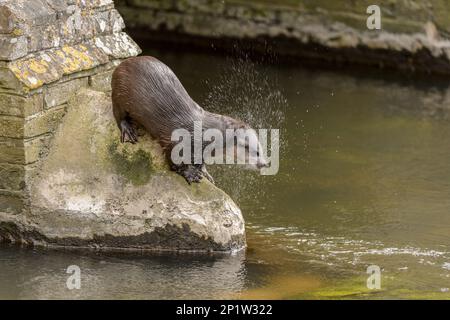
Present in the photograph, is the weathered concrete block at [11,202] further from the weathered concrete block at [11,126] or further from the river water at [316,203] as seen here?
the weathered concrete block at [11,126]

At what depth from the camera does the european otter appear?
7.43 meters

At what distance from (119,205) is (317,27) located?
7.00 meters

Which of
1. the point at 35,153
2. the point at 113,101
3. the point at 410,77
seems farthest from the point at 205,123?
the point at 410,77

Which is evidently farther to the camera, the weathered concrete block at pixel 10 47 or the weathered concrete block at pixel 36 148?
the weathered concrete block at pixel 36 148

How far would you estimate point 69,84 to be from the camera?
26.0ft

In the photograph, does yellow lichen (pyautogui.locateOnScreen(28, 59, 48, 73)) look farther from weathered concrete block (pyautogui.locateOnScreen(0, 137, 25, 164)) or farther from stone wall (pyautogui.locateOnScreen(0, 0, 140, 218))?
weathered concrete block (pyautogui.locateOnScreen(0, 137, 25, 164))

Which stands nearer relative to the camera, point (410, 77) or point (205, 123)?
point (205, 123)

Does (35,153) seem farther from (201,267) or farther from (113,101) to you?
(201,267)

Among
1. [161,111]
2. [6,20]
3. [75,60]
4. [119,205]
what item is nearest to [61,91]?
[75,60]

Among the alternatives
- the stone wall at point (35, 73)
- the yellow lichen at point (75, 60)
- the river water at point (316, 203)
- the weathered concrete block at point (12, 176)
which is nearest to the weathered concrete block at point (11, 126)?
the stone wall at point (35, 73)

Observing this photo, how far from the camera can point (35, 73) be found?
24.8 feet

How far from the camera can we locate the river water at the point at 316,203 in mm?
7016

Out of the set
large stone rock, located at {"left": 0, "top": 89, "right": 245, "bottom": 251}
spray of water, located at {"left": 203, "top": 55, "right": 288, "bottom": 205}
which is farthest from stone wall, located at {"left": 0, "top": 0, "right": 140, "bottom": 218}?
spray of water, located at {"left": 203, "top": 55, "right": 288, "bottom": 205}
